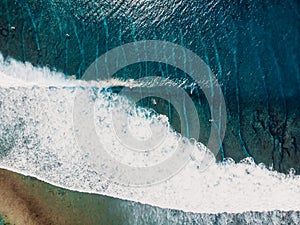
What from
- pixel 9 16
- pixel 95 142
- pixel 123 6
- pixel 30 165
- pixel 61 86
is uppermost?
pixel 123 6

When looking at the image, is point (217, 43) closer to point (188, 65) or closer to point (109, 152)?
point (188, 65)

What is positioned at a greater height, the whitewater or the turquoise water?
the turquoise water

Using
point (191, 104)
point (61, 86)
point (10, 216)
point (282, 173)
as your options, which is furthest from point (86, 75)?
point (282, 173)

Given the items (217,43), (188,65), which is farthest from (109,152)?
(217,43)

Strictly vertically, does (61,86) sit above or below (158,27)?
below

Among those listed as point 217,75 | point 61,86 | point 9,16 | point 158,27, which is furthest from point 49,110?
point 217,75

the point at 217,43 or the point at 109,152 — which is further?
the point at 109,152

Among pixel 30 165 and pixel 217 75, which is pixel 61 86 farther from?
pixel 217 75
